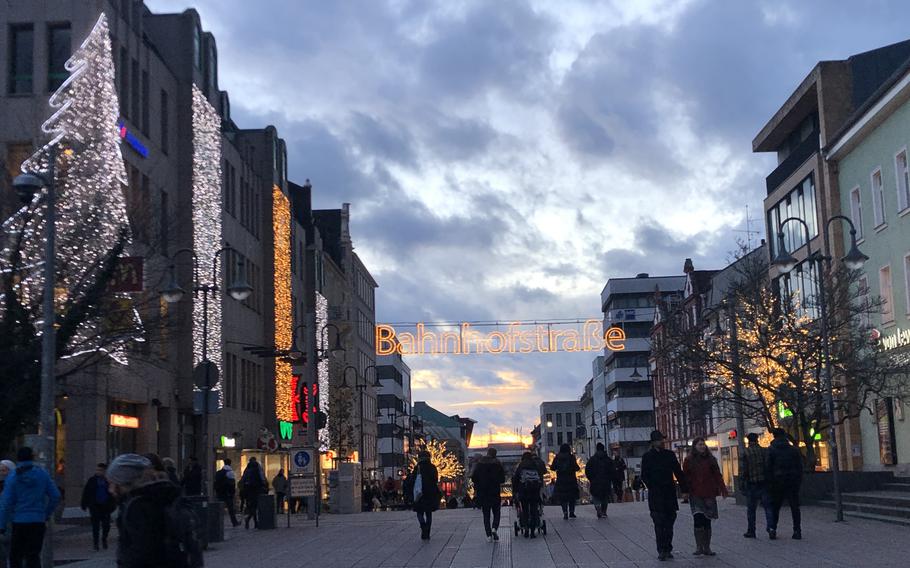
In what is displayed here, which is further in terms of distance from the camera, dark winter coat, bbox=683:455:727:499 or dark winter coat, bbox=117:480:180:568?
dark winter coat, bbox=683:455:727:499

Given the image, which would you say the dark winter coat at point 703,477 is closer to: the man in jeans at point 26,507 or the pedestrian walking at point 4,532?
the man in jeans at point 26,507

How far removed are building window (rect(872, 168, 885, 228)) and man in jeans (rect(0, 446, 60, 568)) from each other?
3148 cm

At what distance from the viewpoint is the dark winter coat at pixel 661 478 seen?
59.4 feet

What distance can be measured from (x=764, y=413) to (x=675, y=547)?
17.0 m

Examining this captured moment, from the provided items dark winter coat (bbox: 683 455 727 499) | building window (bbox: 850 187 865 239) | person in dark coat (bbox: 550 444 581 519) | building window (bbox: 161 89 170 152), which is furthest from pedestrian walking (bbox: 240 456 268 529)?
building window (bbox: 850 187 865 239)

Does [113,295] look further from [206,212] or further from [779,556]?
[206,212]

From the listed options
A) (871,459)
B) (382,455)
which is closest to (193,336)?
(871,459)

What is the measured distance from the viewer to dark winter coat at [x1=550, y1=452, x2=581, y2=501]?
2934cm

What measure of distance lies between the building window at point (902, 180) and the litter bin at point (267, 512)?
66.2 ft

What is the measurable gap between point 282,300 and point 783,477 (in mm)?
46261

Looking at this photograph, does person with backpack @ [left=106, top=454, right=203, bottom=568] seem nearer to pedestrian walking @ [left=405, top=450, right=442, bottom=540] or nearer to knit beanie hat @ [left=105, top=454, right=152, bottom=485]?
knit beanie hat @ [left=105, top=454, right=152, bottom=485]

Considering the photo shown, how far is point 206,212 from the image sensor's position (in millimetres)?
48938

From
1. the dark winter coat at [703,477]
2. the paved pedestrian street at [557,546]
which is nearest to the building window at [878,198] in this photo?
the paved pedestrian street at [557,546]

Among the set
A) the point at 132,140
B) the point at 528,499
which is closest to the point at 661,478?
the point at 528,499
